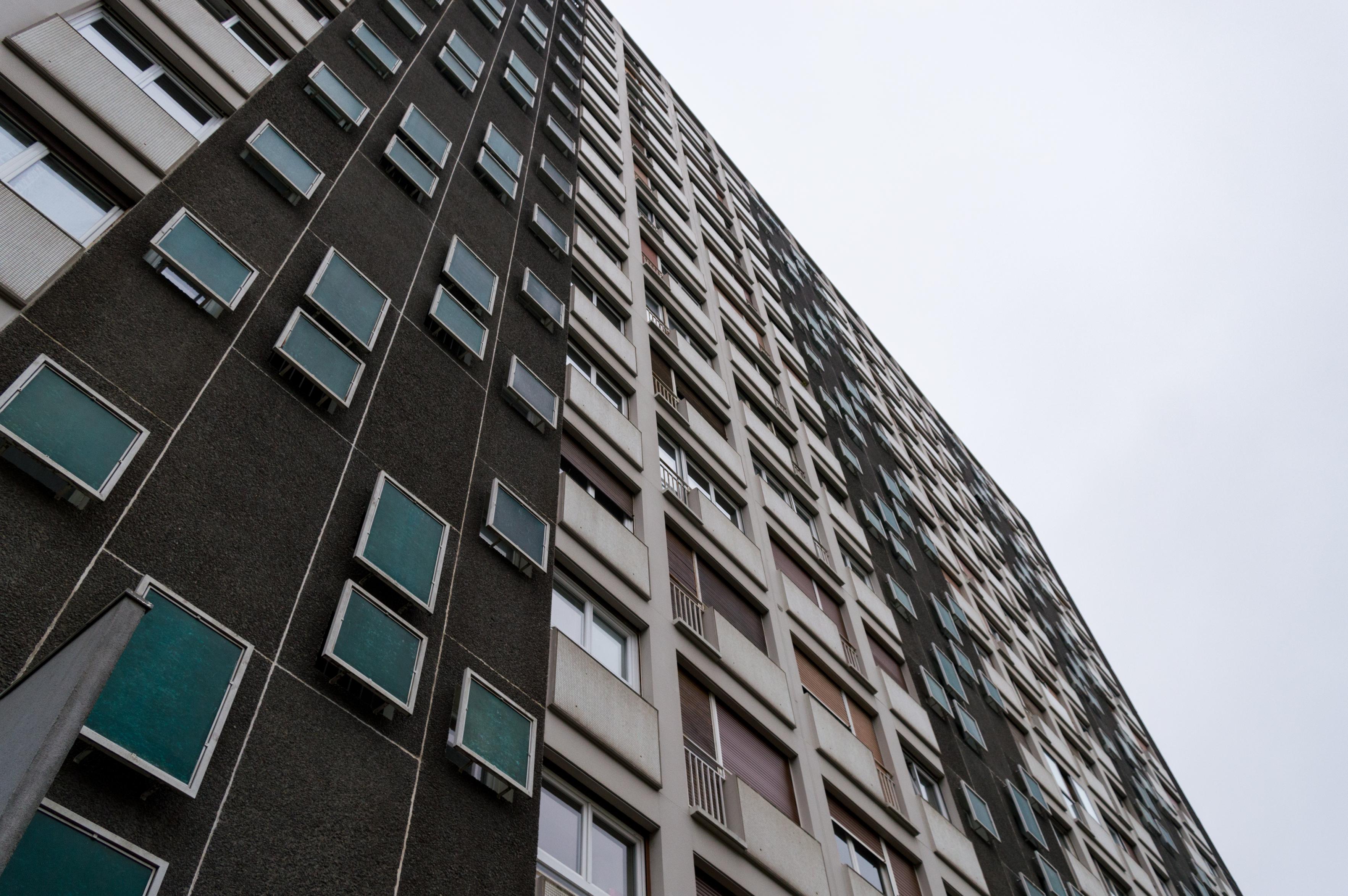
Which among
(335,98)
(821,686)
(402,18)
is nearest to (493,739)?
(335,98)

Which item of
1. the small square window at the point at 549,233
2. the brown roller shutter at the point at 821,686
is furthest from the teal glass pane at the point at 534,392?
the brown roller shutter at the point at 821,686

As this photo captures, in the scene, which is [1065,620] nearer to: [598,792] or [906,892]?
[906,892]

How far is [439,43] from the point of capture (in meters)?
17.6

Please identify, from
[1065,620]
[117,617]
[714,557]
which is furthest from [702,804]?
[1065,620]

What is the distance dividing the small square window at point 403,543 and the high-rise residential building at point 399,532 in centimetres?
5

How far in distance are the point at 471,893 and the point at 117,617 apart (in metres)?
3.66

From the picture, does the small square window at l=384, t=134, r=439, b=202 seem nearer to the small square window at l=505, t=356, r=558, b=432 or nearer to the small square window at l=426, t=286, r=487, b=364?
the small square window at l=426, t=286, r=487, b=364

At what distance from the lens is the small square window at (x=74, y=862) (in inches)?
203

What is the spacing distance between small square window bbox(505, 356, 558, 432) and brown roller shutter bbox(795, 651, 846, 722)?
18.6 ft

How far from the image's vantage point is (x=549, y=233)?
1588cm

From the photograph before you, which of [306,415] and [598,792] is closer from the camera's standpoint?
[306,415]

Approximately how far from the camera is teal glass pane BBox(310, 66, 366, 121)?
12.7m

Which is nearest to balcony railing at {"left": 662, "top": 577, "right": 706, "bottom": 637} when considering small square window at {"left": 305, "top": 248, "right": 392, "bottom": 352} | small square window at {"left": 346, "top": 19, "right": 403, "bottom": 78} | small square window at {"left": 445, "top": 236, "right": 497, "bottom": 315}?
small square window at {"left": 445, "top": 236, "right": 497, "bottom": 315}

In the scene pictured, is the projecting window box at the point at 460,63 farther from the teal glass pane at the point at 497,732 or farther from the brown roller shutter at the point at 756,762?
the teal glass pane at the point at 497,732
